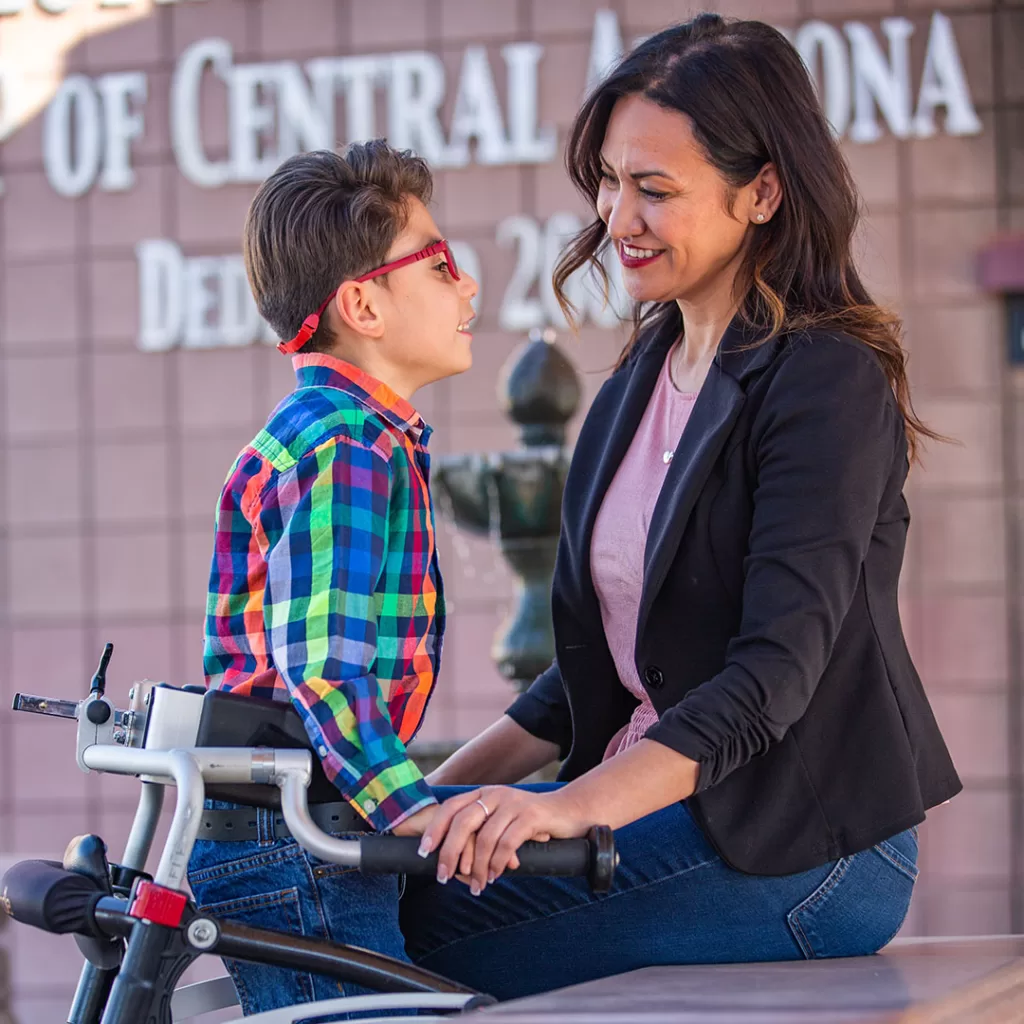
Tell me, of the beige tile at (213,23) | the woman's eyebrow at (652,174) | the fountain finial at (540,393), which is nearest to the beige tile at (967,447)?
the fountain finial at (540,393)

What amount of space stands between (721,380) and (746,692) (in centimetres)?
44

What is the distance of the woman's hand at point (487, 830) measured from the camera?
4.92ft

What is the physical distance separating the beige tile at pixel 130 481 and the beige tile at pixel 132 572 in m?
0.08

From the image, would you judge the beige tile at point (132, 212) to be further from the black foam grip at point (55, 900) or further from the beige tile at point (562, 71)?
the black foam grip at point (55, 900)

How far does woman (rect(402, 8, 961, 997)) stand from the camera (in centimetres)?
170

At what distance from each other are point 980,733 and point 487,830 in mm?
5202

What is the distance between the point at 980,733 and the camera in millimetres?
6312

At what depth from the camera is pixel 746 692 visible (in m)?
1.67

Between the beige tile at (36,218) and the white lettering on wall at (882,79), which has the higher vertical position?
the white lettering on wall at (882,79)

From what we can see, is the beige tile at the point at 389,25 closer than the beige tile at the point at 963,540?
No

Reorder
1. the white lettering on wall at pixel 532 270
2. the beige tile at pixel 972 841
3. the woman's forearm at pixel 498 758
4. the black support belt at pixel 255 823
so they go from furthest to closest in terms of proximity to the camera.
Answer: the white lettering on wall at pixel 532 270 → the beige tile at pixel 972 841 → the woman's forearm at pixel 498 758 → the black support belt at pixel 255 823

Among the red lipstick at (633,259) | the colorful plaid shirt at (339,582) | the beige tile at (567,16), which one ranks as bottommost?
the colorful plaid shirt at (339,582)

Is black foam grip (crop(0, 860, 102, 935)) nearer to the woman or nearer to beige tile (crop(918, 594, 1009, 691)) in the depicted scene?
the woman

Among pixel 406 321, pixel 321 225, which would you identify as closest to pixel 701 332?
pixel 406 321
